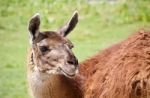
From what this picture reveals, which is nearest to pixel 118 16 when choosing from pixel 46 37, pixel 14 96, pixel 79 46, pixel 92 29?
pixel 92 29

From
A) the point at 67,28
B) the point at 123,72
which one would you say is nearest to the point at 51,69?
the point at 67,28

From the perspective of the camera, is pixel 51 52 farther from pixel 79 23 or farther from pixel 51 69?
pixel 79 23

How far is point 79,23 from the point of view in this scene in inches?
611

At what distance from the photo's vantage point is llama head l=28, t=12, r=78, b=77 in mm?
6090

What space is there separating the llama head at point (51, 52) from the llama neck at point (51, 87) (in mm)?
68

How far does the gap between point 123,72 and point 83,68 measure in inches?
38.7

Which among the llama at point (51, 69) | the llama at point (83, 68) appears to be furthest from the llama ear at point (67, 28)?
the llama at point (51, 69)

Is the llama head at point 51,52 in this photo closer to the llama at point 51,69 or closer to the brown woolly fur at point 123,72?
the llama at point 51,69

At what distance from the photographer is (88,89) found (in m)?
5.97

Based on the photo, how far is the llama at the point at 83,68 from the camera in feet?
18.0

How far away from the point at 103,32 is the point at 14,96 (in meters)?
5.26

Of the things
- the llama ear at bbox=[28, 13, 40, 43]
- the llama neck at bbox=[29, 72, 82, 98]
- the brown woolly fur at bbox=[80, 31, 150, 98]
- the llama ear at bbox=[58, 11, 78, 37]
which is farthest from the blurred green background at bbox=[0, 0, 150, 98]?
A: the brown woolly fur at bbox=[80, 31, 150, 98]

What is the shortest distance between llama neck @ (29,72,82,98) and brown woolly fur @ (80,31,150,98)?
0.71 feet

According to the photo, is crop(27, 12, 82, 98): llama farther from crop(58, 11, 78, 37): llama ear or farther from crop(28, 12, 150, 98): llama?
crop(58, 11, 78, 37): llama ear
